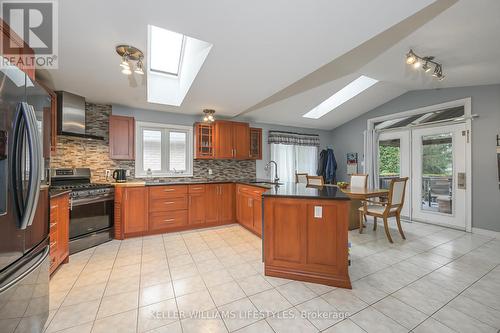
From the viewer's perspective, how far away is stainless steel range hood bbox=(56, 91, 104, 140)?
2.96m

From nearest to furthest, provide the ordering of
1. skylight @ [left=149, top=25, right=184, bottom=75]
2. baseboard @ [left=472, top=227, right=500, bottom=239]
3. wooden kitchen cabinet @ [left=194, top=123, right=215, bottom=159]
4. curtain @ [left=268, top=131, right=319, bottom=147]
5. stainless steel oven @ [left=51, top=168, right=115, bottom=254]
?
skylight @ [left=149, top=25, right=184, bottom=75] < stainless steel oven @ [left=51, top=168, right=115, bottom=254] < baseboard @ [left=472, top=227, right=500, bottom=239] < wooden kitchen cabinet @ [left=194, top=123, right=215, bottom=159] < curtain @ [left=268, top=131, right=319, bottom=147]

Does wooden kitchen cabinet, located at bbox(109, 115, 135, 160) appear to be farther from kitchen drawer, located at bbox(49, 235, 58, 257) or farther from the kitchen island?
the kitchen island

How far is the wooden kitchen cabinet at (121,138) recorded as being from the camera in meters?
3.53

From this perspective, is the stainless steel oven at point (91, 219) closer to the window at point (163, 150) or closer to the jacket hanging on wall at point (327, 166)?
the window at point (163, 150)

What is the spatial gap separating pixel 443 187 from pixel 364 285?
3378 mm

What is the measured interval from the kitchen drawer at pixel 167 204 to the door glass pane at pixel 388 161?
4.60m

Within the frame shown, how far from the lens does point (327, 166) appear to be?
570 cm

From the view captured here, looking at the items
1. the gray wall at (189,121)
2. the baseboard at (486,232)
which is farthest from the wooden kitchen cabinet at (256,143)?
the baseboard at (486,232)

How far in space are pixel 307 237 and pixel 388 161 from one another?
3955 mm

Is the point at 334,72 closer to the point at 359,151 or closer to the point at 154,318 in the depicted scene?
the point at 359,151

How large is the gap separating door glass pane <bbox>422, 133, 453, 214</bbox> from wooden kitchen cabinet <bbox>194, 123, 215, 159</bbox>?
4384 mm

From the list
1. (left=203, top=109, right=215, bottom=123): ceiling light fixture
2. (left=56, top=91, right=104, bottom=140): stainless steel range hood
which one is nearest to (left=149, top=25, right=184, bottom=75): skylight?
(left=203, top=109, right=215, bottom=123): ceiling light fixture

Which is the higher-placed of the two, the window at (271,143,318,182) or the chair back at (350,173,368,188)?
the window at (271,143,318,182)

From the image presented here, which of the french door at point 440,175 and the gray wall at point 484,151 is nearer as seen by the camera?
the gray wall at point 484,151
